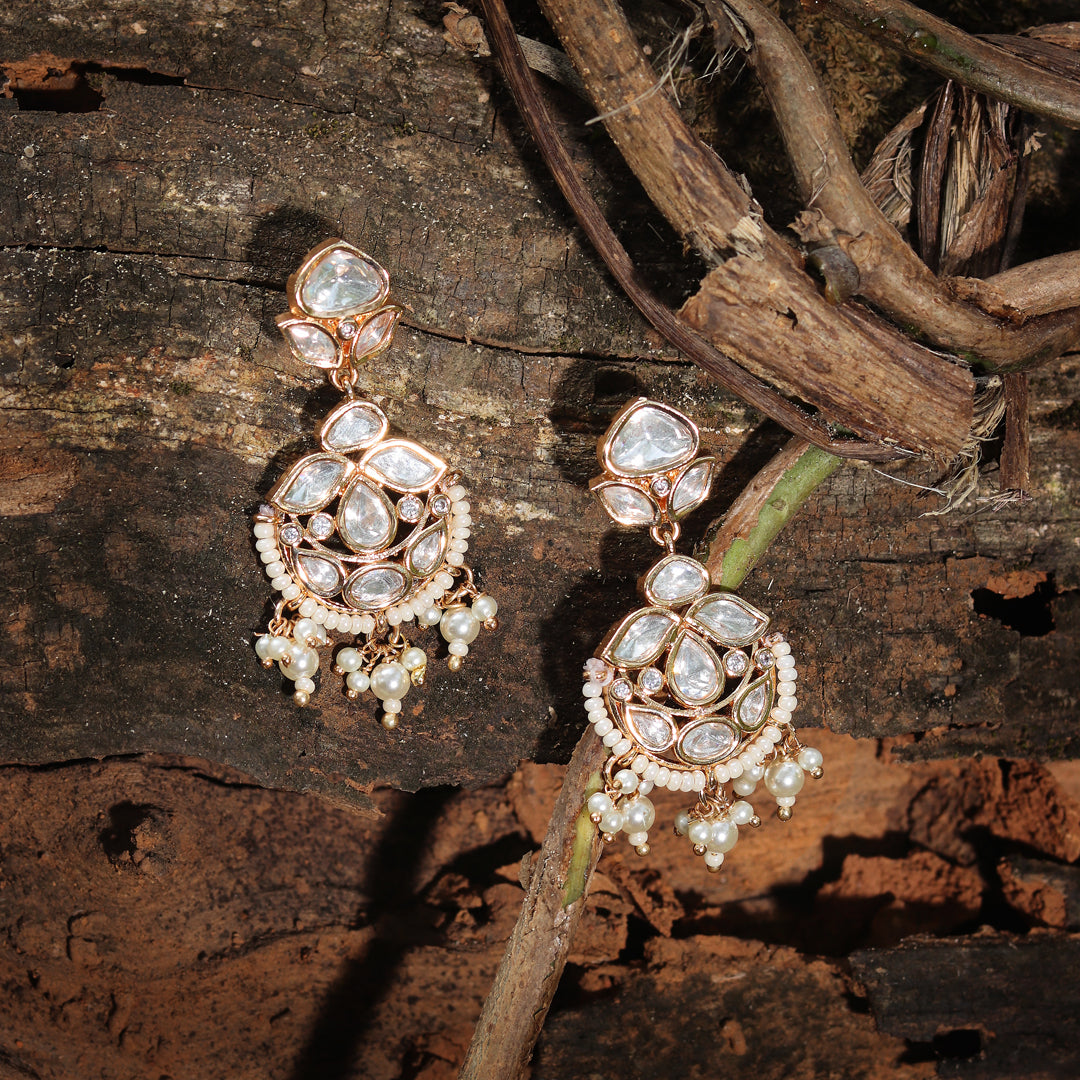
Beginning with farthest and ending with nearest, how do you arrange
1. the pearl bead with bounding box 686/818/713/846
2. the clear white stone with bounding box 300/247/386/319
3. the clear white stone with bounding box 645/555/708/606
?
the pearl bead with bounding box 686/818/713/846 < the clear white stone with bounding box 645/555/708/606 < the clear white stone with bounding box 300/247/386/319

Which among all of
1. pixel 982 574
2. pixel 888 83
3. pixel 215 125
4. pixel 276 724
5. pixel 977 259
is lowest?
pixel 276 724

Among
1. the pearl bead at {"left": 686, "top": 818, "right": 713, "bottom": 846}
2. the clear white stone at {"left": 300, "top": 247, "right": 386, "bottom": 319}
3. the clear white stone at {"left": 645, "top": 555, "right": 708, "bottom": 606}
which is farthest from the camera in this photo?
the pearl bead at {"left": 686, "top": 818, "right": 713, "bottom": 846}

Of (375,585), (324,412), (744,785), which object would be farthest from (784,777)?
(324,412)

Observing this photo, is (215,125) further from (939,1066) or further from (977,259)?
(939,1066)

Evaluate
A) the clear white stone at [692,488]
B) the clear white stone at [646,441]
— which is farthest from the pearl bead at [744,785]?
the clear white stone at [646,441]

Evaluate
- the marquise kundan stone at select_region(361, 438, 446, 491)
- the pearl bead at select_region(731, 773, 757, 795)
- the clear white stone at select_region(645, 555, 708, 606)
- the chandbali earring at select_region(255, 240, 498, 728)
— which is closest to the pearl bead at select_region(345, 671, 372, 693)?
the chandbali earring at select_region(255, 240, 498, 728)

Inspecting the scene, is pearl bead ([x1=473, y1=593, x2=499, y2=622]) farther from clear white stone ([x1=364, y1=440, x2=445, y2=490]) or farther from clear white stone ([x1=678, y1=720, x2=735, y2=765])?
Answer: clear white stone ([x1=678, y1=720, x2=735, y2=765])

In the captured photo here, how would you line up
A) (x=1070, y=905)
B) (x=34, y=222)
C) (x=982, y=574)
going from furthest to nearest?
(x=1070, y=905)
(x=982, y=574)
(x=34, y=222)

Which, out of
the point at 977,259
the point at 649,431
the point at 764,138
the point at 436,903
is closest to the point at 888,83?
the point at 764,138
